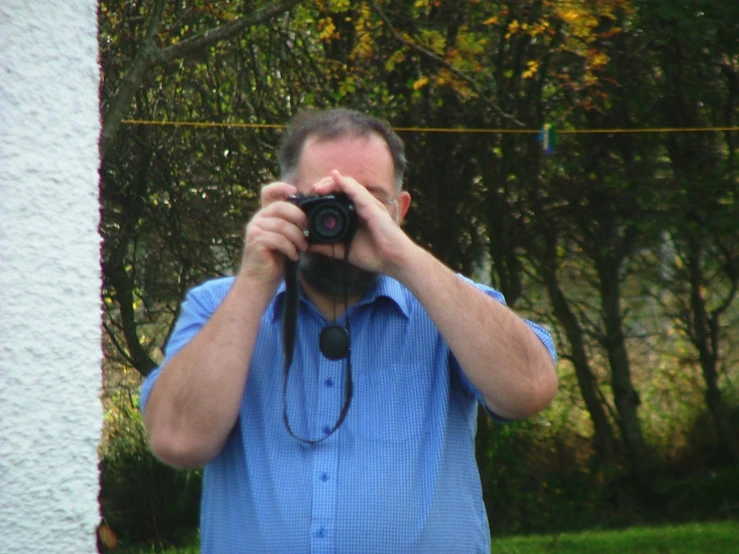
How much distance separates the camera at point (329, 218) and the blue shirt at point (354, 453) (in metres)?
0.20

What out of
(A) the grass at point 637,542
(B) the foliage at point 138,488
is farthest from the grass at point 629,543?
(B) the foliage at point 138,488

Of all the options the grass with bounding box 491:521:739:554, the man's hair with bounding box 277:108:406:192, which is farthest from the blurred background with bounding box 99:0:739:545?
the man's hair with bounding box 277:108:406:192

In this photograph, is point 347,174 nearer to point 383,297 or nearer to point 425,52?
point 383,297

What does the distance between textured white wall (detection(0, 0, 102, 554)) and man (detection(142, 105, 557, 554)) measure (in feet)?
0.87

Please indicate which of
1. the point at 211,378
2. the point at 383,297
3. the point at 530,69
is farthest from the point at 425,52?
the point at 211,378

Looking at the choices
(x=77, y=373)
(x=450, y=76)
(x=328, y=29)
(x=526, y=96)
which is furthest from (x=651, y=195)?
(x=77, y=373)

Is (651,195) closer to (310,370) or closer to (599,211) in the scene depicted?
(599,211)

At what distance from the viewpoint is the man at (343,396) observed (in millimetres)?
1875

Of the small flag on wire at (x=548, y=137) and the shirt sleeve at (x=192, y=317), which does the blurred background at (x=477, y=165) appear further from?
the shirt sleeve at (x=192, y=317)

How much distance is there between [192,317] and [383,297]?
402 mm

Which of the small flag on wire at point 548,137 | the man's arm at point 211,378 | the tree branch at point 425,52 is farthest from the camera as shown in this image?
the small flag on wire at point 548,137

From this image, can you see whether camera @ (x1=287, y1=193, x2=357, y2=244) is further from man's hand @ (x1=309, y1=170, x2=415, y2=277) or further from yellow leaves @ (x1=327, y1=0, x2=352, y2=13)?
yellow leaves @ (x1=327, y1=0, x2=352, y2=13)

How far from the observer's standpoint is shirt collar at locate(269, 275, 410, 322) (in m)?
2.11

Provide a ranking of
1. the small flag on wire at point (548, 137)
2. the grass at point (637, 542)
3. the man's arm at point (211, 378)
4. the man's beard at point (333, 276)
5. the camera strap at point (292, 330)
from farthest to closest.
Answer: the small flag on wire at point (548, 137), the grass at point (637, 542), the man's beard at point (333, 276), the camera strap at point (292, 330), the man's arm at point (211, 378)
